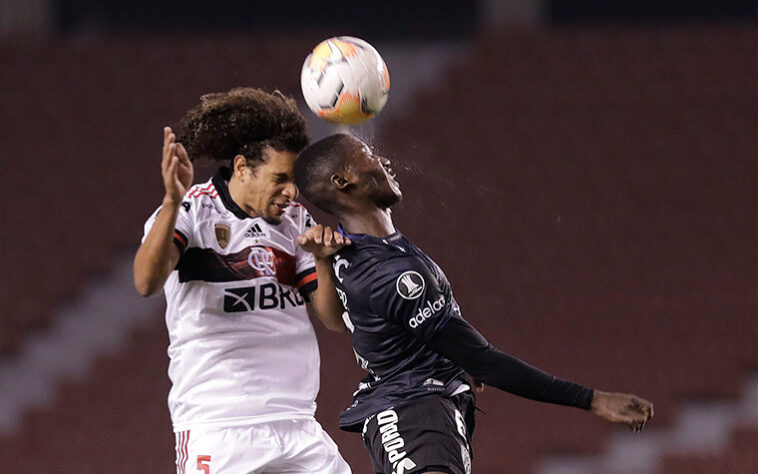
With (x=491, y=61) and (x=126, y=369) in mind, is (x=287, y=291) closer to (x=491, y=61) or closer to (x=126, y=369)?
(x=126, y=369)

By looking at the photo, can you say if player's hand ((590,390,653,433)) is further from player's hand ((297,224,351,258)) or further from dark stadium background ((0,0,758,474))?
dark stadium background ((0,0,758,474))

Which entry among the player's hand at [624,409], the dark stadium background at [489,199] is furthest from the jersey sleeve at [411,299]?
the dark stadium background at [489,199]

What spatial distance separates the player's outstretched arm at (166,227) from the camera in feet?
9.32

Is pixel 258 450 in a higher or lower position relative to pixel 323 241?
lower

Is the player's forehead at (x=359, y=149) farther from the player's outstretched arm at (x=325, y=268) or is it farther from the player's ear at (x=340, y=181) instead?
the player's outstretched arm at (x=325, y=268)

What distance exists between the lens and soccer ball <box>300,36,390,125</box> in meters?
3.13

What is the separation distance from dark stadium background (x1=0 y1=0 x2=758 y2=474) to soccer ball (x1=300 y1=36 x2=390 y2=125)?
339 centimetres

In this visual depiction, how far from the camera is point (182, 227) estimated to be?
3098mm

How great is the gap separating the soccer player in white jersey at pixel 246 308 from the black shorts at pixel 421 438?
46 cm

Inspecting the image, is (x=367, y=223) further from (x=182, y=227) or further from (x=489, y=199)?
(x=489, y=199)

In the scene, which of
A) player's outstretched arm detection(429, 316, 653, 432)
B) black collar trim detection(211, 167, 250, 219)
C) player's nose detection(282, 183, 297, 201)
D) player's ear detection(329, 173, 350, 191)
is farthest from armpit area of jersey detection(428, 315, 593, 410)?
black collar trim detection(211, 167, 250, 219)

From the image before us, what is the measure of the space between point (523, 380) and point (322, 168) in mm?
864

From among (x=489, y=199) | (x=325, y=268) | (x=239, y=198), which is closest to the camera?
(x=325, y=268)

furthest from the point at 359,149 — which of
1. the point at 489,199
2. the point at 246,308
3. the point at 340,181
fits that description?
the point at 489,199
